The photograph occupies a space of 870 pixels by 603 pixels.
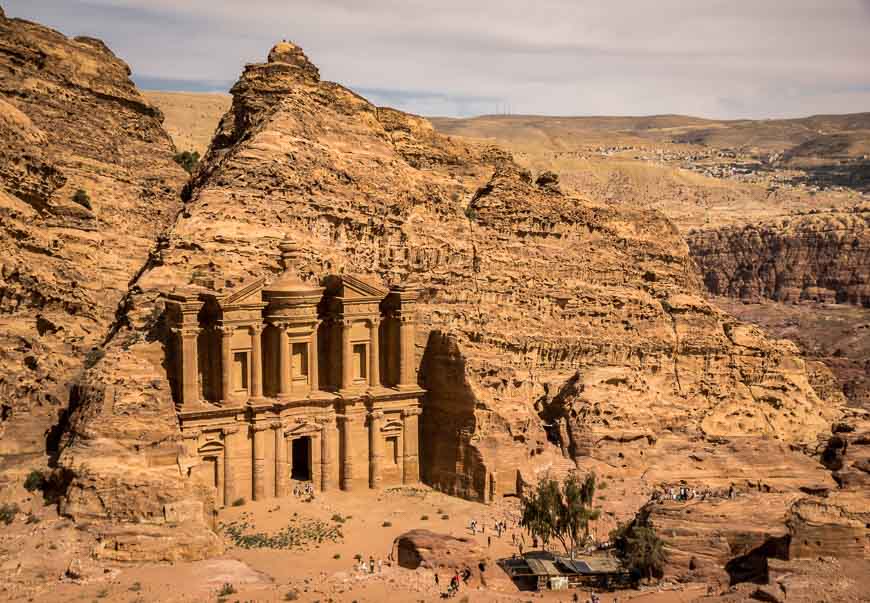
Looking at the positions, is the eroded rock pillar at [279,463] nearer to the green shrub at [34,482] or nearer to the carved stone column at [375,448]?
the carved stone column at [375,448]

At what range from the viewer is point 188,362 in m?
43.6

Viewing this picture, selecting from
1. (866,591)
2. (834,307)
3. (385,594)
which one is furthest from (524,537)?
(834,307)

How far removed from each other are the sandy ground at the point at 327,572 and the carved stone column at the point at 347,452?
1405 millimetres

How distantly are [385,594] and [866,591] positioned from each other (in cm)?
1495

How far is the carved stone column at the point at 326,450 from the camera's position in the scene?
153ft

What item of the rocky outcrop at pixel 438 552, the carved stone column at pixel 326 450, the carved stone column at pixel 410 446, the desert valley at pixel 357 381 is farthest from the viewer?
the carved stone column at pixel 410 446

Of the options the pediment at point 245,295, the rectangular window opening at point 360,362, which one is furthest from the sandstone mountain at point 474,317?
the rectangular window opening at point 360,362

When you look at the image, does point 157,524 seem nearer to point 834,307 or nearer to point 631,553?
point 631,553

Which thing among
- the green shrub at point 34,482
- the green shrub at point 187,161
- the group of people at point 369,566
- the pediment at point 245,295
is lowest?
the group of people at point 369,566

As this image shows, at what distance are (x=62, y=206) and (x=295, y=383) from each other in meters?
15.9

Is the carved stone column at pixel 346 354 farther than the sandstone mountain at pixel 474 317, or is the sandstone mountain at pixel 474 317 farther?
the carved stone column at pixel 346 354

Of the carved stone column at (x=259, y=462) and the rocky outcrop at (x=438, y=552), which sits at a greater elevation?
the carved stone column at (x=259, y=462)

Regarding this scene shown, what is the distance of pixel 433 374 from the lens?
162 feet

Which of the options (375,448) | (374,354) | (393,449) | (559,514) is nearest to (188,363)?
(374,354)
